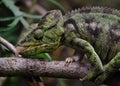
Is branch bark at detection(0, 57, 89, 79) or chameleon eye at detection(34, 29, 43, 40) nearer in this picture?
branch bark at detection(0, 57, 89, 79)

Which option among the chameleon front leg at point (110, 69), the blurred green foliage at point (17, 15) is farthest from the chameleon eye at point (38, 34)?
the chameleon front leg at point (110, 69)

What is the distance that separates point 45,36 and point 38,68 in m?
0.27

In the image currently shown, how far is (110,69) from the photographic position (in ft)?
5.80

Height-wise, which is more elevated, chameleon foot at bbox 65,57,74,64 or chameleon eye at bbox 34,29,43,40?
chameleon eye at bbox 34,29,43,40

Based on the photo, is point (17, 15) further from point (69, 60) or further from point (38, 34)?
point (69, 60)

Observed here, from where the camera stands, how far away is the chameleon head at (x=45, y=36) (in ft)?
6.10

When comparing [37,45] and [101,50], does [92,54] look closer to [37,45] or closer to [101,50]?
[101,50]

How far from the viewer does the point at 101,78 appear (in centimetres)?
175

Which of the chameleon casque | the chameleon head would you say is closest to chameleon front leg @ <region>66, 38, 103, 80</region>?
the chameleon casque

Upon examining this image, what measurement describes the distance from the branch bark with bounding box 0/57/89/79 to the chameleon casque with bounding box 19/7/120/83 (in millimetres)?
101

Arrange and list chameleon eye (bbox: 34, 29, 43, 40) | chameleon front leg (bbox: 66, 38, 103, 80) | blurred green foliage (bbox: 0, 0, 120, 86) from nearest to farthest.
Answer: chameleon front leg (bbox: 66, 38, 103, 80) → chameleon eye (bbox: 34, 29, 43, 40) → blurred green foliage (bbox: 0, 0, 120, 86)

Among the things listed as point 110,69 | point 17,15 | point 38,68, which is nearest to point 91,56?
point 110,69

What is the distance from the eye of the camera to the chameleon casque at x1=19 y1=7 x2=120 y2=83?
72.8 inches

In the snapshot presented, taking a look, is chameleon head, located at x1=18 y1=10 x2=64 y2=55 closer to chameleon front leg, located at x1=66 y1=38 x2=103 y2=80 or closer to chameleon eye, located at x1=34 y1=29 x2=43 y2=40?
chameleon eye, located at x1=34 y1=29 x2=43 y2=40
